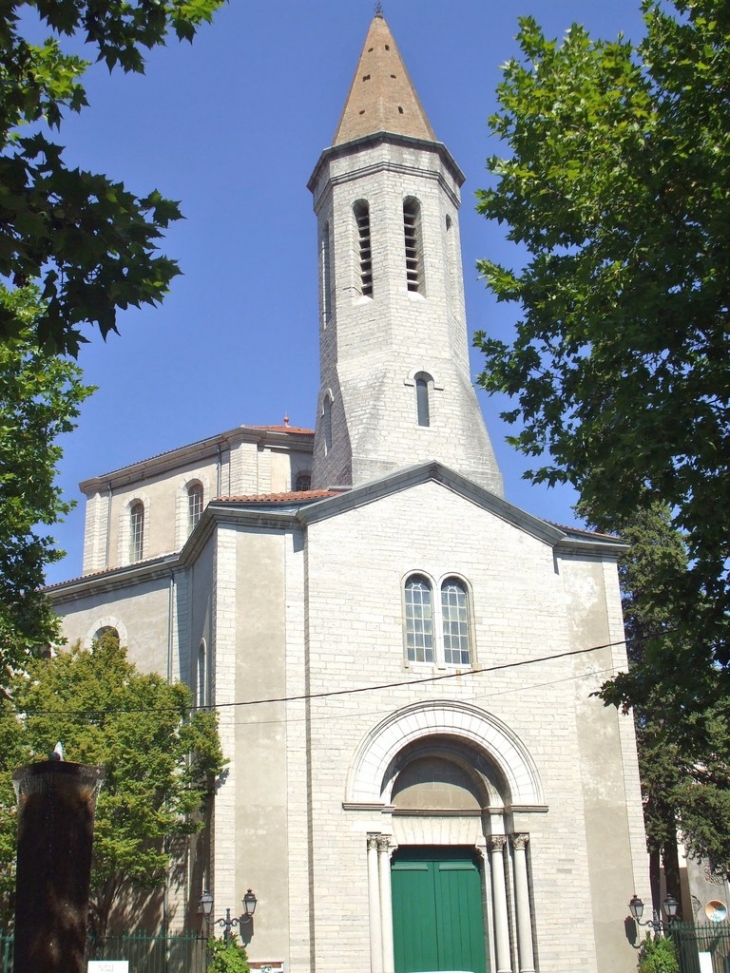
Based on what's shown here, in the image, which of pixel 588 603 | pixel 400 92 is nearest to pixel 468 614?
pixel 588 603

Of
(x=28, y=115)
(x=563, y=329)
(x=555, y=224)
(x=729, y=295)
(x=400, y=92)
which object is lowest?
(x=28, y=115)

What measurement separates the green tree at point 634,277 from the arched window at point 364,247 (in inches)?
493

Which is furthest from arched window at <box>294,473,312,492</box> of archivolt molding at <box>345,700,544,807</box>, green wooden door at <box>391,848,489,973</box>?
green wooden door at <box>391,848,489,973</box>

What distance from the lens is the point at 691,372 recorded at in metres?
13.6

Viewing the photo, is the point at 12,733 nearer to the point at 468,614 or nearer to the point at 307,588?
the point at 307,588

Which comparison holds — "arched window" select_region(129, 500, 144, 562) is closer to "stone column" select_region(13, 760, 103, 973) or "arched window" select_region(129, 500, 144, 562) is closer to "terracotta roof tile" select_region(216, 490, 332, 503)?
"terracotta roof tile" select_region(216, 490, 332, 503)

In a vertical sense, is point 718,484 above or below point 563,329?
below

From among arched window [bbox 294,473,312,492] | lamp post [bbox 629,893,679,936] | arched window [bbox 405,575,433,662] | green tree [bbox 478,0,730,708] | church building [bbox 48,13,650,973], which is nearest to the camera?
green tree [bbox 478,0,730,708]

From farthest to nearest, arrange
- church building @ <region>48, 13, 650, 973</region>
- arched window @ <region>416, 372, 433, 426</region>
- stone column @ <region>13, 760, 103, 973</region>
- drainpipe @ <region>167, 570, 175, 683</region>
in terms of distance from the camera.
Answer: arched window @ <region>416, 372, 433, 426</region> → drainpipe @ <region>167, 570, 175, 683</region> → church building @ <region>48, 13, 650, 973</region> → stone column @ <region>13, 760, 103, 973</region>

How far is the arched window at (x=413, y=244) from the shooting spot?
29.0m

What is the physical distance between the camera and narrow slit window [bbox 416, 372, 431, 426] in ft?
90.2

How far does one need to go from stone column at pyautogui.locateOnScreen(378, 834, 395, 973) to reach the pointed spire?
60.0 ft

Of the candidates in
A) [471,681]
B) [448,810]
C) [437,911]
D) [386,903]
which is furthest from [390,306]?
[437,911]

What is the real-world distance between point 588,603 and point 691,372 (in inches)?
521
